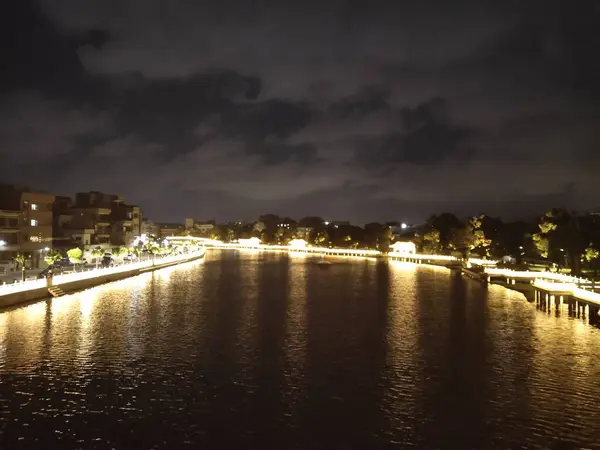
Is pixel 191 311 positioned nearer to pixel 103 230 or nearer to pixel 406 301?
pixel 406 301

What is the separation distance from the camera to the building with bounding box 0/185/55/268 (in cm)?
4459

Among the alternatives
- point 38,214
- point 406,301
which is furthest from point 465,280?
point 38,214

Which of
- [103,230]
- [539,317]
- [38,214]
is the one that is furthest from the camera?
[103,230]

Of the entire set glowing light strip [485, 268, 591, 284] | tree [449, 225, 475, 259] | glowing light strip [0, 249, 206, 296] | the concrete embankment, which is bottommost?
the concrete embankment

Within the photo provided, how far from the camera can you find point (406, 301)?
37.8 m

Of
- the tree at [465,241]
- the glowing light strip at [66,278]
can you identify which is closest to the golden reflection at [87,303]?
the glowing light strip at [66,278]

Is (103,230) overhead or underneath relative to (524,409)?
overhead

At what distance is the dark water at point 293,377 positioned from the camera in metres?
13.8

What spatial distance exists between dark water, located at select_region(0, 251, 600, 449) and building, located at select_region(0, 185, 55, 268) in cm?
1420

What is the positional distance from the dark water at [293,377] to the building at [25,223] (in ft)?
46.6

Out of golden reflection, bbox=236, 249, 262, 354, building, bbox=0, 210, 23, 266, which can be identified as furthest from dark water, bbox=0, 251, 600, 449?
building, bbox=0, 210, 23, 266

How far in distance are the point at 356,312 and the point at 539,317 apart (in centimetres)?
980

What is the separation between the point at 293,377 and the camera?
60.6 ft

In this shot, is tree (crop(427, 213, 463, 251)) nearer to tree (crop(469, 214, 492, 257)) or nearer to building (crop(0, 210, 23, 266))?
tree (crop(469, 214, 492, 257))
